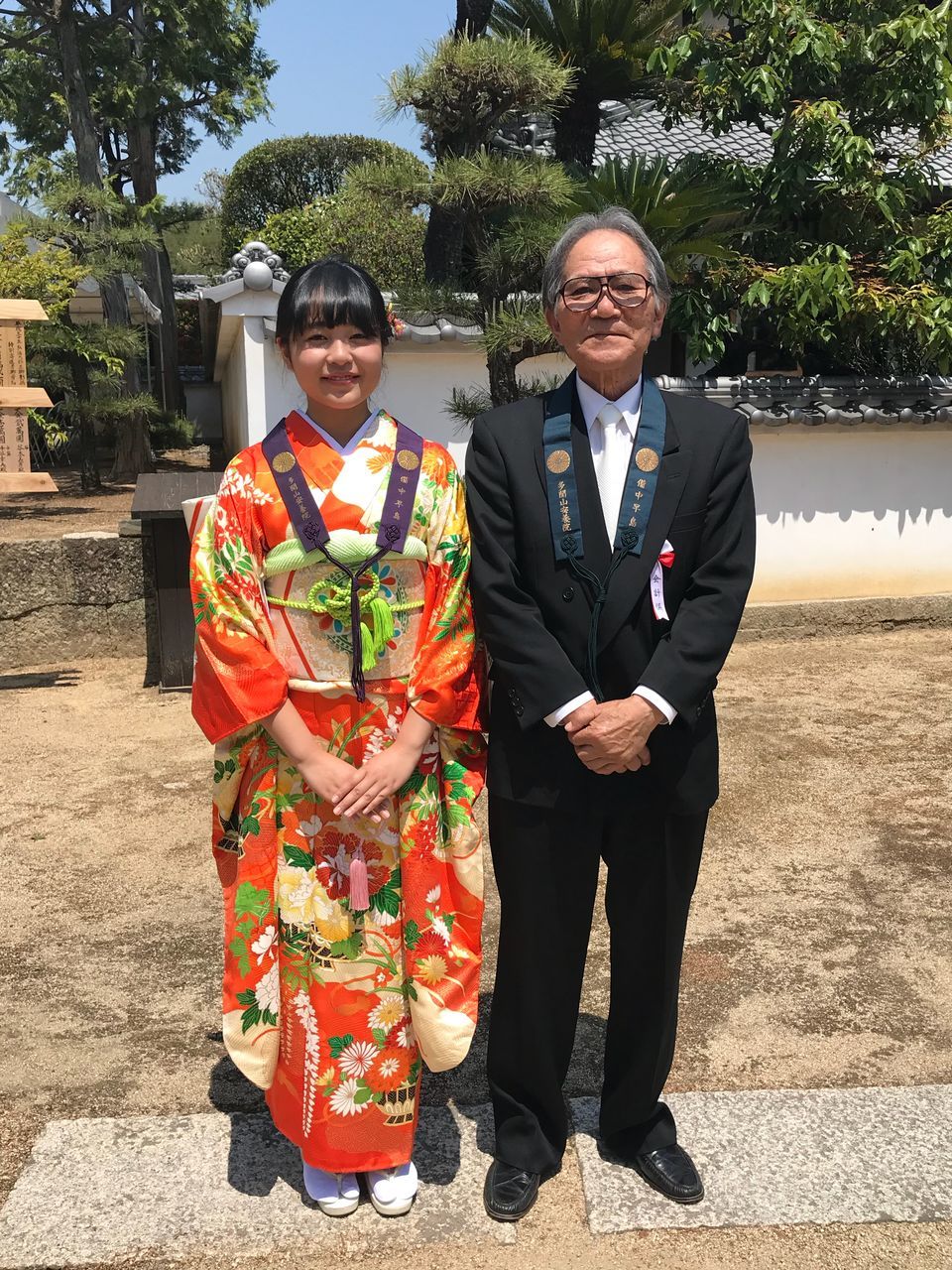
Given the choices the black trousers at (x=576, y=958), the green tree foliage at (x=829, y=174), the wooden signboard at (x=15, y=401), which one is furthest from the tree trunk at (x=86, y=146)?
the black trousers at (x=576, y=958)

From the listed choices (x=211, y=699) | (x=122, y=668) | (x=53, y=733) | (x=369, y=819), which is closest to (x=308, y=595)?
(x=211, y=699)

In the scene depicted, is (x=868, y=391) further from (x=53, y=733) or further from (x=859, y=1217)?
(x=859, y=1217)

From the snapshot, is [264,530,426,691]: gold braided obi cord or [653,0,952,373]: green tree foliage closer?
[264,530,426,691]: gold braided obi cord

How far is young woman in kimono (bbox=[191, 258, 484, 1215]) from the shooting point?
225cm

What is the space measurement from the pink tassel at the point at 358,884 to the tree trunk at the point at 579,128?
769 centimetres

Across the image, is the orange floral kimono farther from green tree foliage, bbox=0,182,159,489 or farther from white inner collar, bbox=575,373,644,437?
green tree foliage, bbox=0,182,159,489

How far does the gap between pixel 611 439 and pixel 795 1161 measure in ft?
5.32

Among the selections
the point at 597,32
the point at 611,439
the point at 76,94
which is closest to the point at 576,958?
the point at 611,439

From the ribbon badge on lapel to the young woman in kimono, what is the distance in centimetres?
39

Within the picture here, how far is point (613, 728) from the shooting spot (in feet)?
7.12

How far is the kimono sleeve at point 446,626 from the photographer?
2.29m

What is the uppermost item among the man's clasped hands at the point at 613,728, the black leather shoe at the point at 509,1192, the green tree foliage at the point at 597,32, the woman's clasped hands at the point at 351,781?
the green tree foliage at the point at 597,32

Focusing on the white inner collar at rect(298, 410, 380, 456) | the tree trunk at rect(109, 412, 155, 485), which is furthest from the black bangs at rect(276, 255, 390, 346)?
the tree trunk at rect(109, 412, 155, 485)

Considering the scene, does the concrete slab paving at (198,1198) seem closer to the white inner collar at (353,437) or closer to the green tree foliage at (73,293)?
the white inner collar at (353,437)
